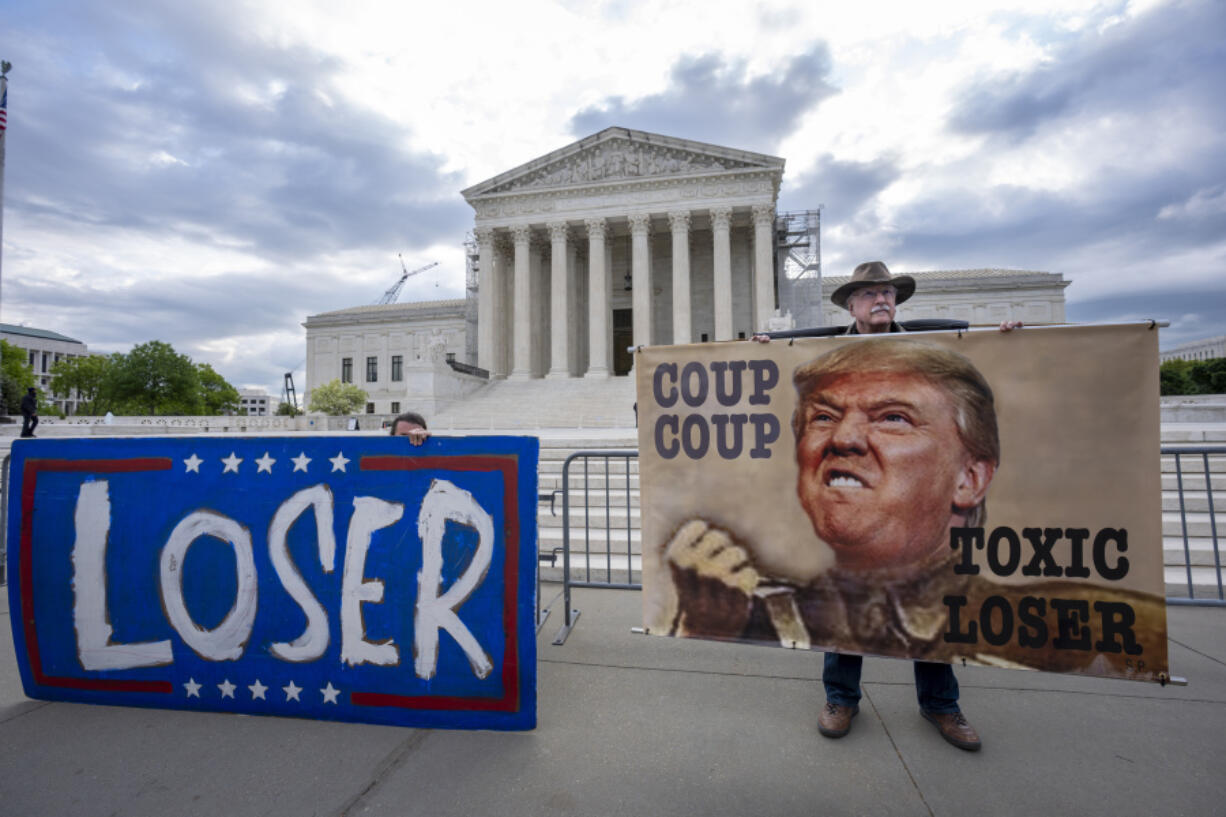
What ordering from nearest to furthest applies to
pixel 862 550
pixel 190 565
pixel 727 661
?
pixel 862 550, pixel 190 565, pixel 727 661

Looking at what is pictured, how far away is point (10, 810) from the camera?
2.35 m

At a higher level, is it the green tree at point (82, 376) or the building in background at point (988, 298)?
the building in background at point (988, 298)

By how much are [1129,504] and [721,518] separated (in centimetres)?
195

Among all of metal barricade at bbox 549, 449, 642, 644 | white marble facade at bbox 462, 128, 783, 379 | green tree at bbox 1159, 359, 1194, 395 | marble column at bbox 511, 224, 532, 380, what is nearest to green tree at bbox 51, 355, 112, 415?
white marble facade at bbox 462, 128, 783, 379

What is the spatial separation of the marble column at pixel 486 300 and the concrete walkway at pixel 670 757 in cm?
3206

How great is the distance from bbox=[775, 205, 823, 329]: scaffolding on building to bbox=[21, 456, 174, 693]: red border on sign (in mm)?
35750

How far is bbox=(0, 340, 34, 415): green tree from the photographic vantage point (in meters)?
38.4

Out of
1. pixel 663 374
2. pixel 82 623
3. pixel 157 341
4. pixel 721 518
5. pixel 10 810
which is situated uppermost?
pixel 157 341

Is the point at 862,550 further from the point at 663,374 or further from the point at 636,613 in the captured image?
the point at 636,613

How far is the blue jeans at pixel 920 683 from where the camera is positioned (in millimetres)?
2852

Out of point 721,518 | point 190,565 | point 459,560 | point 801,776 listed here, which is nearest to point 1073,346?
point 721,518

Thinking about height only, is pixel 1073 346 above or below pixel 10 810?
above

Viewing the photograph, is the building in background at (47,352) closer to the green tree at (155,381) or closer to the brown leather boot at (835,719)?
the green tree at (155,381)

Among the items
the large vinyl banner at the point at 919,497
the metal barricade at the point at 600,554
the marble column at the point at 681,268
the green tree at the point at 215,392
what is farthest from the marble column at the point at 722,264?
the green tree at the point at 215,392
